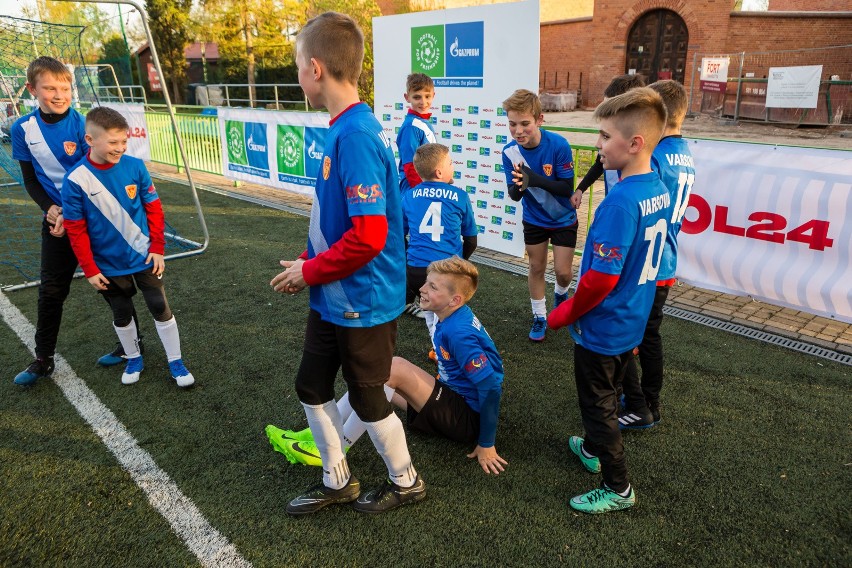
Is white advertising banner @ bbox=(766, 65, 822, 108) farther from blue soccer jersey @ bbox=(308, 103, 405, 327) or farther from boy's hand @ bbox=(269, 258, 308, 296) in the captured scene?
boy's hand @ bbox=(269, 258, 308, 296)

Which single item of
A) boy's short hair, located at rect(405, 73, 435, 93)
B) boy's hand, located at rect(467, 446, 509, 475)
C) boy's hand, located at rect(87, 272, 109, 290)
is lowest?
boy's hand, located at rect(467, 446, 509, 475)

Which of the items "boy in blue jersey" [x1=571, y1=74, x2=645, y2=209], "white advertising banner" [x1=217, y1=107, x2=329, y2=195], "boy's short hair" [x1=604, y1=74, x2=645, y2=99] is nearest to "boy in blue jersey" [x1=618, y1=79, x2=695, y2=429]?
"boy in blue jersey" [x1=571, y1=74, x2=645, y2=209]

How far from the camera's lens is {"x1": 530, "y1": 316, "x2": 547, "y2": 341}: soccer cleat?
482cm

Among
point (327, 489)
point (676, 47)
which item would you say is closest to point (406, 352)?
point (327, 489)

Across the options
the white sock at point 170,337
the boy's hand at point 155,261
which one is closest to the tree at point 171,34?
the boy's hand at point 155,261

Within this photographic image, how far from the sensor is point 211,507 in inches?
114

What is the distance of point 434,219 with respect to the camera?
4.16 meters

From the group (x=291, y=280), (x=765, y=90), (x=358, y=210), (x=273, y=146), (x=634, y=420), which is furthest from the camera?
(x=765, y=90)

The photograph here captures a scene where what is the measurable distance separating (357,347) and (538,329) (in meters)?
2.72

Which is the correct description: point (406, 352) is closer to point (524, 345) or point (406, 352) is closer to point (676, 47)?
point (524, 345)

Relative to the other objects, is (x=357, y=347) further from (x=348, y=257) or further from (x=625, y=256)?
(x=625, y=256)

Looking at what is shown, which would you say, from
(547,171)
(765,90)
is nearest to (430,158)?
(547,171)

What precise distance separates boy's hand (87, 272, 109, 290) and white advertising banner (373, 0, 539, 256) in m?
4.58

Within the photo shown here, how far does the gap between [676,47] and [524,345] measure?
2642 cm
